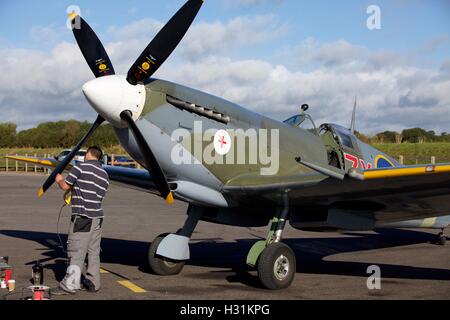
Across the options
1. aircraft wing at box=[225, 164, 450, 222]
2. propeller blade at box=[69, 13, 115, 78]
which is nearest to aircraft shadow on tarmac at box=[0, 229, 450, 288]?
aircraft wing at box=[225, 164, 450, 222]

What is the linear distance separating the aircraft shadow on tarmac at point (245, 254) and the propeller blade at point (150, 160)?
166 cm

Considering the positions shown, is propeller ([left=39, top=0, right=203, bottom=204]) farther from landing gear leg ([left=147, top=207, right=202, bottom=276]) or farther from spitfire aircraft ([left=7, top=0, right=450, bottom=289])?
landing gear leg ([left=147, top=207, right=202, bottom=276])

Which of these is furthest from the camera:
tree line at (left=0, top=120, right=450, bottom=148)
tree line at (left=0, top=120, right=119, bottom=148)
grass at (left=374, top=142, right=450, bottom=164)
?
tree line at (left=0, top=120, right=119, bottom=148)

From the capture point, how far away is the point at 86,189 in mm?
6875

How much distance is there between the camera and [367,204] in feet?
26.5

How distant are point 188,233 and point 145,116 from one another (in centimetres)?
221

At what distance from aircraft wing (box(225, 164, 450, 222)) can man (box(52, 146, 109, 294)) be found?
1.80 metres

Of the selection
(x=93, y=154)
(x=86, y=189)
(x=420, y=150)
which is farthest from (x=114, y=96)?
(x=420, y=150)

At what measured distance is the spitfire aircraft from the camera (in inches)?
276

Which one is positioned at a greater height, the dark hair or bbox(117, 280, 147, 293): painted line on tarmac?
the dark hair

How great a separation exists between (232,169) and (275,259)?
1294mm

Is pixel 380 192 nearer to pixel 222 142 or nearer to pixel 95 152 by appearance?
pixel 222 142

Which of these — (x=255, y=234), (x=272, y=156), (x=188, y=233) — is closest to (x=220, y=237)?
(x=255, y=234)
